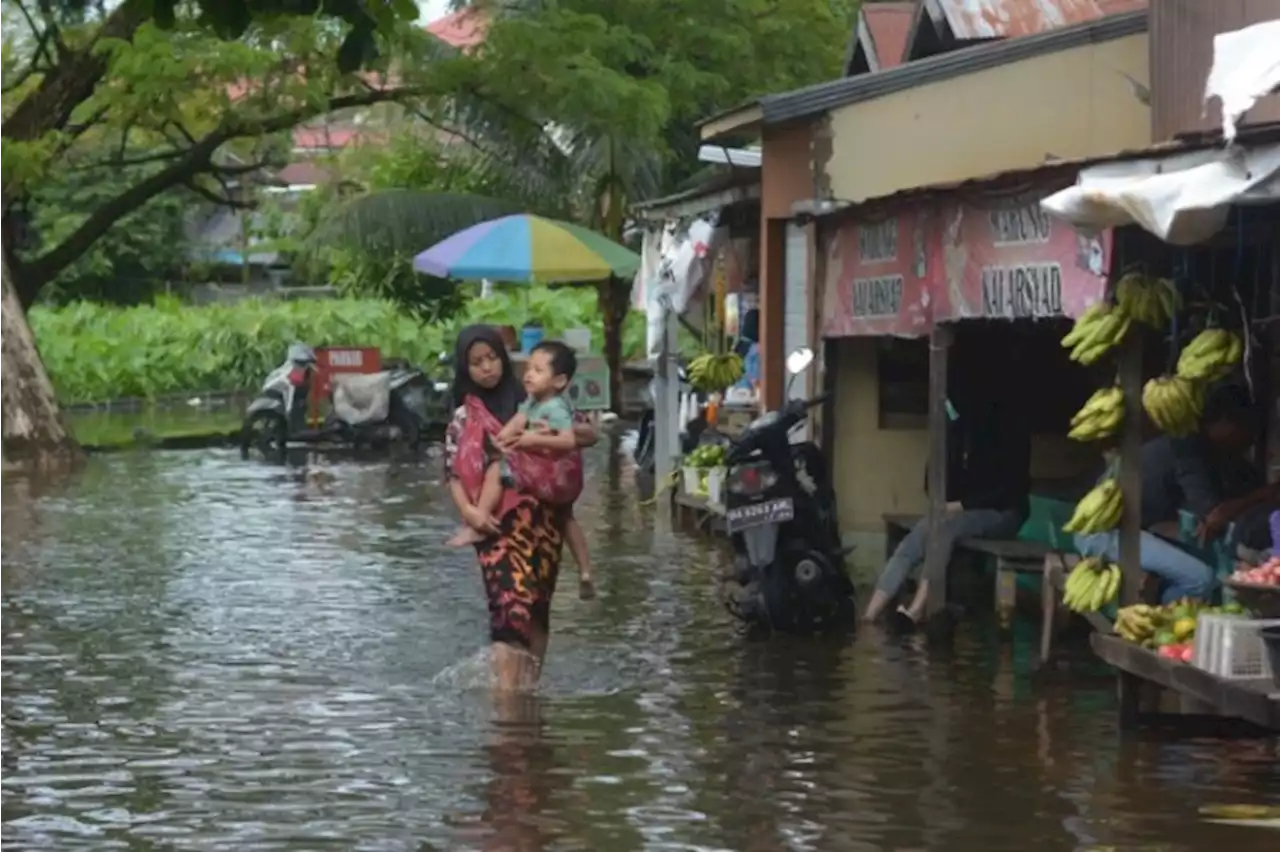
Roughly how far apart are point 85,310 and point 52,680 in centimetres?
3144

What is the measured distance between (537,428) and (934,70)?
5183 millimetres

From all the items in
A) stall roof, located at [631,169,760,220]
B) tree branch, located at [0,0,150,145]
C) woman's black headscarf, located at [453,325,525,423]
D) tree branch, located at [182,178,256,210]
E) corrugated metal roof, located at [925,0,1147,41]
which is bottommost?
woman's black headscarf, located at [453,325,525,423]

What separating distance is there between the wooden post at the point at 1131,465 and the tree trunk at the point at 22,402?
17.9m

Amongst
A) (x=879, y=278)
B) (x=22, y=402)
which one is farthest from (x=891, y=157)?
(x=22, y=402)

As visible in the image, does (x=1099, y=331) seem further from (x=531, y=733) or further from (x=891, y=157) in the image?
(x=891, y=157)

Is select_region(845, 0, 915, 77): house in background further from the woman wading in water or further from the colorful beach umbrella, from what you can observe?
the woman wading in water

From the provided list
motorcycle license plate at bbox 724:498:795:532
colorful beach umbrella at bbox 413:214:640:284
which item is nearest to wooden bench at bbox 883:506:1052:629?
motorcycle license plate at bbox 724:498:795:532

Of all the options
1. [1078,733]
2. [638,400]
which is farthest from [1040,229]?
[638,400]

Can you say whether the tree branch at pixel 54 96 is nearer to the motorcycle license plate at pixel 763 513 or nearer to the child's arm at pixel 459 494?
the motorcycle license plate at pixel 763 513

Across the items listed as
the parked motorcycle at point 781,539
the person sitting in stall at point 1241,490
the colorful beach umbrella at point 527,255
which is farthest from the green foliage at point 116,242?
the person sitting in stall at point 1241,490

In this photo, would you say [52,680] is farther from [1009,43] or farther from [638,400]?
[638,400]

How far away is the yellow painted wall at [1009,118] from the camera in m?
14.7

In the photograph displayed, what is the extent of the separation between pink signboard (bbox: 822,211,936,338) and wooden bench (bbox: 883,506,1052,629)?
1.20 metres

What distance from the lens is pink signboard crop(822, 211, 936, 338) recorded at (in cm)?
1325
